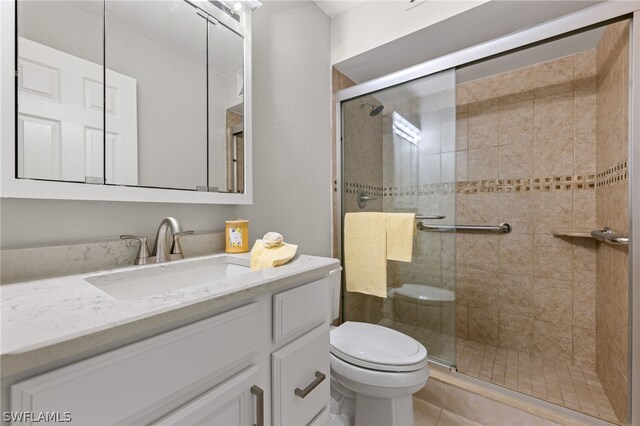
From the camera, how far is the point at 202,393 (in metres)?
0.55

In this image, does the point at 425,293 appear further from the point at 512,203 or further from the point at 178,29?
the point at 178,29

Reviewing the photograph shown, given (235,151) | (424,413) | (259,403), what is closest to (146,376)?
(259,403)

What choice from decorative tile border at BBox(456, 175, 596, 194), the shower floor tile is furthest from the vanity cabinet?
decorative tile border at BBox(456, 175, 596, 194)

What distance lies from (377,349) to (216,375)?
34.7 inches

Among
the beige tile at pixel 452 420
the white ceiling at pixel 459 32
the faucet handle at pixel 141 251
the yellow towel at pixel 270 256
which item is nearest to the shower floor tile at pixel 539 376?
the beige tile at pixel 452 420

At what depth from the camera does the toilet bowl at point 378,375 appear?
1122mm

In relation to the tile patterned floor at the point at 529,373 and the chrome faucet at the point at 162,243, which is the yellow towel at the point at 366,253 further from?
the chrome faucet at the point at 162,243

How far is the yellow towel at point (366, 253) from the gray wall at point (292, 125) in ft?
0.50

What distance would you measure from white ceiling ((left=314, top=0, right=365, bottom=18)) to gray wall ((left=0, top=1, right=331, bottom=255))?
0.04 m

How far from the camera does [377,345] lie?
1286mm

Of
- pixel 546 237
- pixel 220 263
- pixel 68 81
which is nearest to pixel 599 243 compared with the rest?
pixel 546 237

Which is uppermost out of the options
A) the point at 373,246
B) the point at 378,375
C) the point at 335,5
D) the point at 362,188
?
the point at 335,5

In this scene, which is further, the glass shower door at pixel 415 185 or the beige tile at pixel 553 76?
the beige tile at pixel 553 76

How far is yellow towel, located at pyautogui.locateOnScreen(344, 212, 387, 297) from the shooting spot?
1.70 metres
